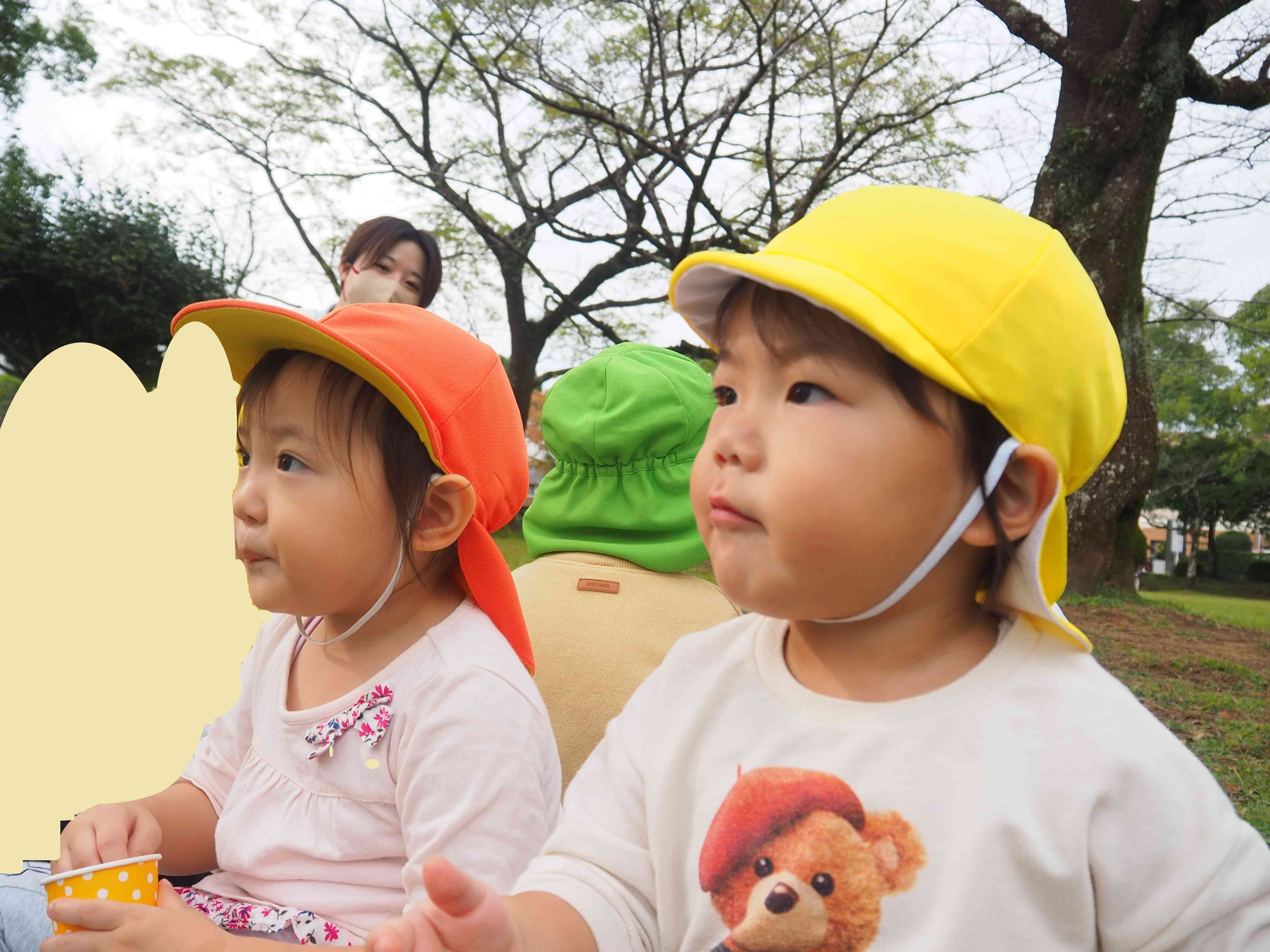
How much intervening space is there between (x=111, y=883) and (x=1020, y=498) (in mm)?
1388

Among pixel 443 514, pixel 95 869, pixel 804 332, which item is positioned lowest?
pixel 95 869

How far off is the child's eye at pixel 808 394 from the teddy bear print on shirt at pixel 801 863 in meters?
0.46

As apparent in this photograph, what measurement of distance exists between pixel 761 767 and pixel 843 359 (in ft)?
1.74

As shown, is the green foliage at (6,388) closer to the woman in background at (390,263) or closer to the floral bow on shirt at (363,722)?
the woman in background at (390,263)

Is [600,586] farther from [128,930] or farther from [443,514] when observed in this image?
[128,930]

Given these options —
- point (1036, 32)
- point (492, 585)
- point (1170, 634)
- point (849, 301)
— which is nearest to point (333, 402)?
point (492, 585)

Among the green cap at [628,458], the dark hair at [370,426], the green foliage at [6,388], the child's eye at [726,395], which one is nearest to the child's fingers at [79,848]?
the dark hair at [370,426]

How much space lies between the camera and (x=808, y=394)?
1.24m

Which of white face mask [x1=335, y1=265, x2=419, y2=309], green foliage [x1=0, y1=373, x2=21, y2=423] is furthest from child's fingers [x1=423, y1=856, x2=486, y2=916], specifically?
green foliage [x1=0, y1=373, x2=21, y2=423]

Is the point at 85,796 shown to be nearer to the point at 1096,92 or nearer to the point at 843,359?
the point at 843,359

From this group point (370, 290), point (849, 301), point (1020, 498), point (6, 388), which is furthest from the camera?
point (6, 388)

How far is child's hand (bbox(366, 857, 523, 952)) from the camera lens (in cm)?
102

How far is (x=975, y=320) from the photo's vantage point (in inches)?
47.4

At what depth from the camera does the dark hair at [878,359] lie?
1219mm
